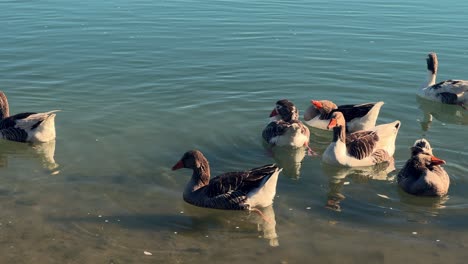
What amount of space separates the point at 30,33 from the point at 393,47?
48.3 ft

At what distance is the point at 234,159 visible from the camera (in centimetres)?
1515

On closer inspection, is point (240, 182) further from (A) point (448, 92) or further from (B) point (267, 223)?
(A) point (448, 92)

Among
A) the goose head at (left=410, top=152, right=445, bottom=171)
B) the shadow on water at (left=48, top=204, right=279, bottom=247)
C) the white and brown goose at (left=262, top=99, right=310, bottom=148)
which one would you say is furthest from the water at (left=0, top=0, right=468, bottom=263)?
the goose head at (left=410, top=152, right=445, bottom=171)

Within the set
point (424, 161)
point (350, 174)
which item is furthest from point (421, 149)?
point (350, 174)

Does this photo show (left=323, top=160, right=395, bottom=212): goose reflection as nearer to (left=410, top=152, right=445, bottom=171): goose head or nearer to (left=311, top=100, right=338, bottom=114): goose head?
(left=410, top=152, right=445, bottom=171): goose head

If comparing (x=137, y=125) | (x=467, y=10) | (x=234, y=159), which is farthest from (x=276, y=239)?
(x=467, y=10)

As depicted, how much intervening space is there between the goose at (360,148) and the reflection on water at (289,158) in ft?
2.38

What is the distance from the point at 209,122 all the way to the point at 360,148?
4456 mm

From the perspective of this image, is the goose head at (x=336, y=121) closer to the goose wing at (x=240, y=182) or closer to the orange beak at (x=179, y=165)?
the goose wing at (x=240, y=182)

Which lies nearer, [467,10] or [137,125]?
[137,125]

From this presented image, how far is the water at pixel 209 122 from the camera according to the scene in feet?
37.8

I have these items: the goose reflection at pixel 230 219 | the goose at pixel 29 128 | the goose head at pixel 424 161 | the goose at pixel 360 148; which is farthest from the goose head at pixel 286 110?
the goose at pixel 29 128

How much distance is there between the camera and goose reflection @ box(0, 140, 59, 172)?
15.0m

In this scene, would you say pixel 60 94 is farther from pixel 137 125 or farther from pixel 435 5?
pixel 435 5
